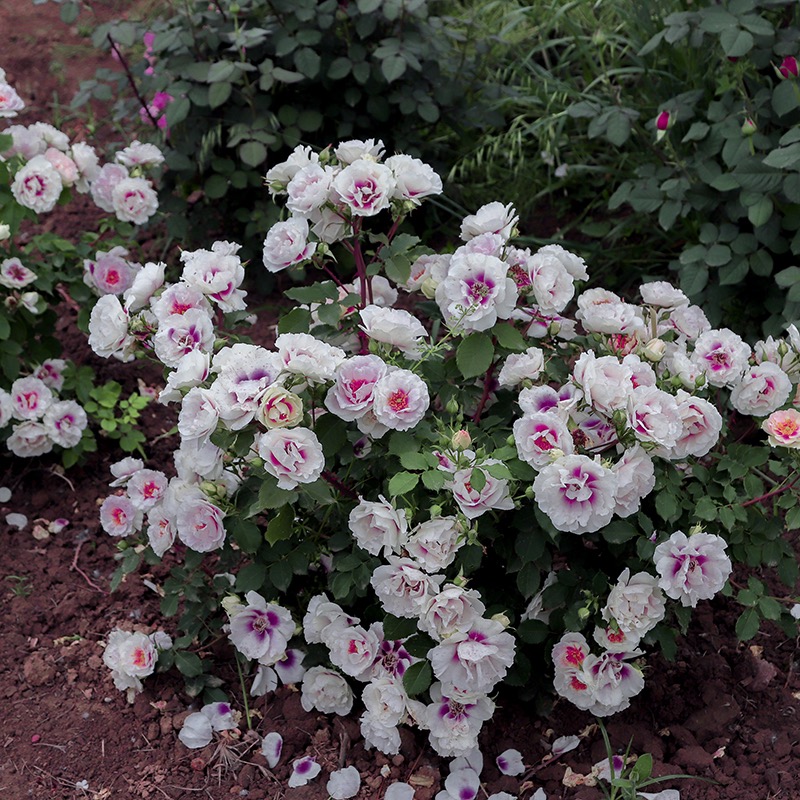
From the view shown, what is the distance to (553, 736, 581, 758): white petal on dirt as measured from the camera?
207 centimetres

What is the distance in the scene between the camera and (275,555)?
2010mm

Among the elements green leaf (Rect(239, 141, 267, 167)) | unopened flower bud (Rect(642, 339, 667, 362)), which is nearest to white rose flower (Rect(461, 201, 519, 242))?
unopened flower bud (Rect(642, 339, 667, 362))

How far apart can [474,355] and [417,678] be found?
60cm

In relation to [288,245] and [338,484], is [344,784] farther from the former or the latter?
[288,245]

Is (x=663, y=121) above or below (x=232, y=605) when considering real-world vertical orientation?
above

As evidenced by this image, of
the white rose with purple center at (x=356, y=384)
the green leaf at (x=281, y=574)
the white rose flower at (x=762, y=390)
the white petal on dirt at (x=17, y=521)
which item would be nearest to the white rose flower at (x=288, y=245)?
the white rose with purple center at (x=356, y=384)

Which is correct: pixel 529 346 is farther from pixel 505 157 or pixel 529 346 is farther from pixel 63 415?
pixel 505 157

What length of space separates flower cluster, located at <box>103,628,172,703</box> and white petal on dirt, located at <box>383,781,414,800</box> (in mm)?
558

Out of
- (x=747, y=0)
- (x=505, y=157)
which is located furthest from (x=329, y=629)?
(x=505, y=157)

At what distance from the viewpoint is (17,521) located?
2.69m

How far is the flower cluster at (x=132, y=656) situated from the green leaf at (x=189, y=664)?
2.6 inches

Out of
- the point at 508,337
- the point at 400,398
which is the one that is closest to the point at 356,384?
the point at 400,398

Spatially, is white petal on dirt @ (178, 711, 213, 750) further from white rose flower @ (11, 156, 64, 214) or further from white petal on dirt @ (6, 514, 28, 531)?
white rose flower @ (11, 156, 64, 214)

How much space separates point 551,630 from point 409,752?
397 mm
